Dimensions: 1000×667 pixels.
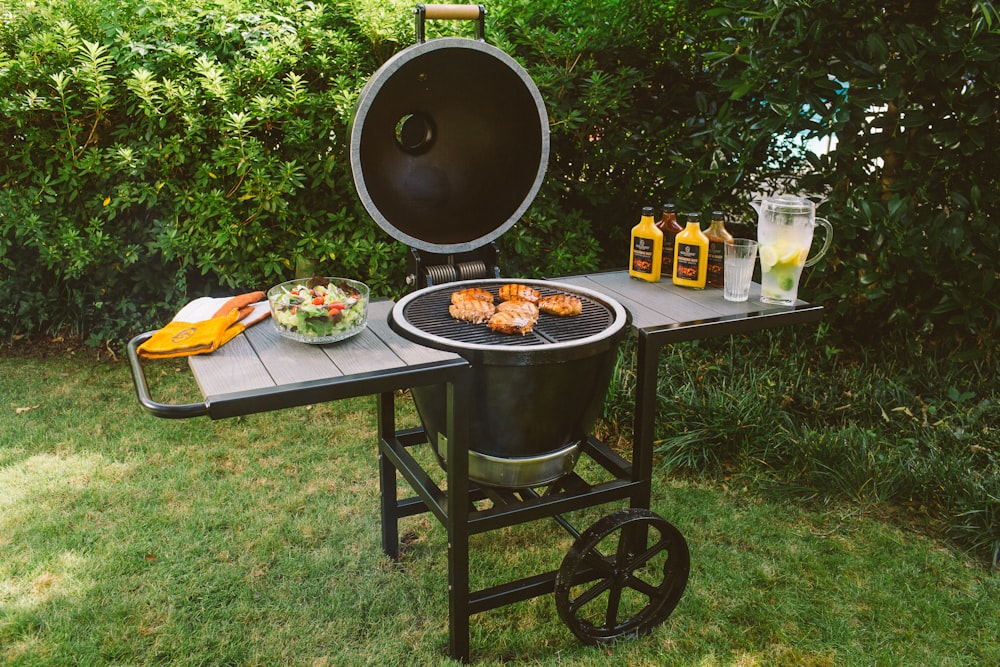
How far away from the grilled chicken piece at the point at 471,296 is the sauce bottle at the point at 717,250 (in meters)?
0.72

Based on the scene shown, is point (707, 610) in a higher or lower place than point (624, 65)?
lower

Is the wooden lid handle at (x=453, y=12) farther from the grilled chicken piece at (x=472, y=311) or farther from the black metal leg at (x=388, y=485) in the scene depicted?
the black metal leg at (x=388, y=485)

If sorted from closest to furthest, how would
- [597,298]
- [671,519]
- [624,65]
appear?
1. [597,298]
2. [671,519]
3. [624,65]

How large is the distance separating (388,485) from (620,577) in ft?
2.83

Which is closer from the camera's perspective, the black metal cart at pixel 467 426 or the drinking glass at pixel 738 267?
the black metal cart at pixel 467 426

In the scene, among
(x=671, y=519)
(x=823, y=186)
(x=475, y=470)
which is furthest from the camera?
(x=823, y=186)

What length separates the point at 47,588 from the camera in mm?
2623

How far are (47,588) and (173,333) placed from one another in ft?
3.90

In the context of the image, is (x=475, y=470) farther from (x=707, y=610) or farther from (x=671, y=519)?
(x=671, y=519)

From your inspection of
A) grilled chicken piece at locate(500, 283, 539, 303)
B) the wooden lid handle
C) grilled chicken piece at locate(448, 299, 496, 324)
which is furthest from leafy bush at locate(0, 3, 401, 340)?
grilled chicken piece at locate(448, 299, 496, 324)

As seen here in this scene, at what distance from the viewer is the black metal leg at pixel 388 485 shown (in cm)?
272

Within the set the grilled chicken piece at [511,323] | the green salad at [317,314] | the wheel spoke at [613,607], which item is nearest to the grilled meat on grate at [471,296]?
the grilled chicken piece at [511,323]

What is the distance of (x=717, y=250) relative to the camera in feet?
8.53

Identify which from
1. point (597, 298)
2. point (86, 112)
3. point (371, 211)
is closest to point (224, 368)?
point (371, 211)
